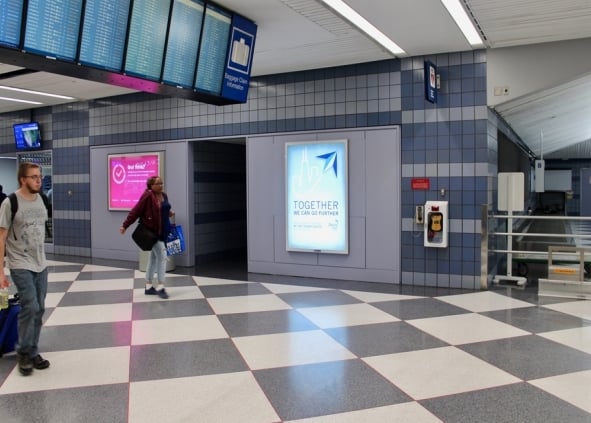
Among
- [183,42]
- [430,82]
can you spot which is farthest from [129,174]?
[430,82]

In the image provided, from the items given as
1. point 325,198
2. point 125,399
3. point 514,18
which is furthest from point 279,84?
point 125,399

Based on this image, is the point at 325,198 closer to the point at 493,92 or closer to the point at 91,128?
the point at 493,92

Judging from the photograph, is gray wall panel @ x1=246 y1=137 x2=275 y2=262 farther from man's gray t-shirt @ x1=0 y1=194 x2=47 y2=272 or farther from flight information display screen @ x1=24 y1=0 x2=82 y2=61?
man's gray t-shirt @ x1=0 y1=194 x2=47 y2=272

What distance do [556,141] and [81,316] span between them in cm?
1708

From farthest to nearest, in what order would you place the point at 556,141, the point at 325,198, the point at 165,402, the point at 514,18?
the point at 556,141 → the point at 325,198 → the point at 514,18 → the point at 165,402

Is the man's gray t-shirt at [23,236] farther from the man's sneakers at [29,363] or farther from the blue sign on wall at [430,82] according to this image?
the blue sign on wall at [430,82]

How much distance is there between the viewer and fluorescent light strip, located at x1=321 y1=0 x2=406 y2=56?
5370 millimetres

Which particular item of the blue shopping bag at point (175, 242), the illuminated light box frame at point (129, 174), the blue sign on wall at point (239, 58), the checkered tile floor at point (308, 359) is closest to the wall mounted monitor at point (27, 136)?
the illuminated light box frame at point (129, 174)

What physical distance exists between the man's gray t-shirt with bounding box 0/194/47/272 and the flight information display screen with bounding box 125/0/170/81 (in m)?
1.65

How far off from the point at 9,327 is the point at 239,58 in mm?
3606

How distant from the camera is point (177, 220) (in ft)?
31.5

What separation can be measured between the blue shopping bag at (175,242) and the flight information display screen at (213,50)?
3.41 metres

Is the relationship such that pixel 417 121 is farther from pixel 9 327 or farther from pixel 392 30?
pixel 9 327

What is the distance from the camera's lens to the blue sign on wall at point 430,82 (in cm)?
682
